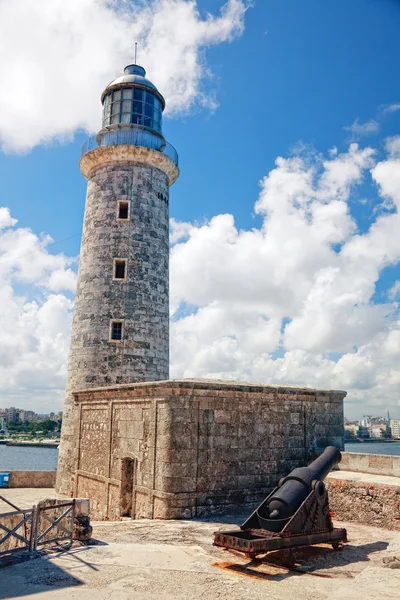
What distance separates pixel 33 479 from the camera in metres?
20.6

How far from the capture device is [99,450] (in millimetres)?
14477

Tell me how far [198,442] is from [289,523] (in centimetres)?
416

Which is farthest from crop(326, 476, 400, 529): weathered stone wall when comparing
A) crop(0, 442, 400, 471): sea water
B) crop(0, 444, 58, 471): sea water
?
crop(0, 444, 58, 471): sea water

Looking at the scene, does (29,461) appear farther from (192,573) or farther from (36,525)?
(192,573)

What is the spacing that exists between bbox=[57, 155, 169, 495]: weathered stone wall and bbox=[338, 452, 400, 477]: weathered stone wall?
24.7 ft

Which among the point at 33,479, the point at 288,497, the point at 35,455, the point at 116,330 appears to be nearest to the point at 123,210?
the point at 116,330

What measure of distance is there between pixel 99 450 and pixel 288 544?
27.6ft

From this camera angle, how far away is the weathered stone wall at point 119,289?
58.1 ft

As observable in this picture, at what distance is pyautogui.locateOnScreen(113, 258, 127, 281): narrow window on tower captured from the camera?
725 inches

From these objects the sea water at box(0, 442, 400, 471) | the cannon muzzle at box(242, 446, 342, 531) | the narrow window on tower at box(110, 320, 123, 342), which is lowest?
the sea water at box(0, 442, 400, 471)

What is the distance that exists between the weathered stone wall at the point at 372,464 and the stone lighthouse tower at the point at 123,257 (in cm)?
751

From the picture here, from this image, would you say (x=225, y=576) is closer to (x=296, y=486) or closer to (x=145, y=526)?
(x=296, y=486)

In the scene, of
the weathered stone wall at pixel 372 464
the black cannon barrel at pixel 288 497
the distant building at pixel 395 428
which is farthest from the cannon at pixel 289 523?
the distant building at pixel 395 428

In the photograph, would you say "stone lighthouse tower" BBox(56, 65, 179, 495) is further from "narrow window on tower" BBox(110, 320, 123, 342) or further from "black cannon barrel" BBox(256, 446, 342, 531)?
"black cannon barrel" BBox(256, 446, 342, 531)
